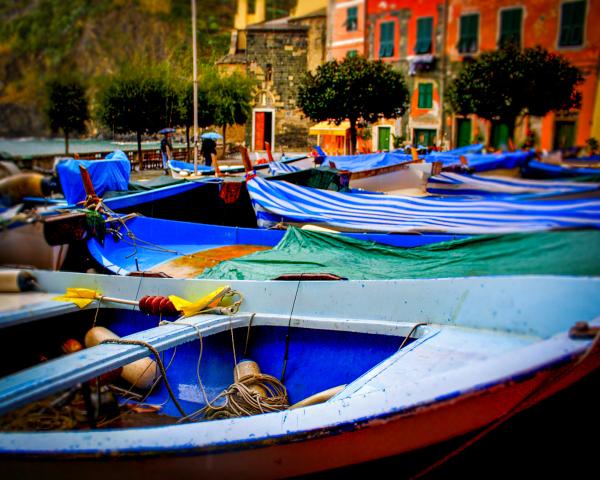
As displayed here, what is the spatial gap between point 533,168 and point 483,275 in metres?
0.58

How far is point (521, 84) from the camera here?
2.45 m

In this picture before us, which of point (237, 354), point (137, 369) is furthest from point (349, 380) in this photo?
point (137, 369)

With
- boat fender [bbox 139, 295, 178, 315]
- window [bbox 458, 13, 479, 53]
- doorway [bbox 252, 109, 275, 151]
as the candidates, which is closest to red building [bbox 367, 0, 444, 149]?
window [bbox 458, 13, 479, 53]

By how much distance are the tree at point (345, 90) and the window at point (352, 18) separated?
379 centimetres

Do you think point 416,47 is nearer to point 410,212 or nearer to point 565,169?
point 410,212

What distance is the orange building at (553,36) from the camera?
1.86 meters

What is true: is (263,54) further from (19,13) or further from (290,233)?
(19,13)

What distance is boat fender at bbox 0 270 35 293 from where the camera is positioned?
9.68ft

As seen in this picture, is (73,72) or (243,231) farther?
(243,231)

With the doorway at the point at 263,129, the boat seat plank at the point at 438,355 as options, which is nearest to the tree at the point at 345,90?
the doorway at the point at 263,129

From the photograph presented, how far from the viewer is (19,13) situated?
7.50 feet

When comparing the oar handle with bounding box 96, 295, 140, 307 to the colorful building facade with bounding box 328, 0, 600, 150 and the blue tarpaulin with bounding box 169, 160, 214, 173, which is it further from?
the blue tarpaulin with bounding box 169, 160, 214, 173

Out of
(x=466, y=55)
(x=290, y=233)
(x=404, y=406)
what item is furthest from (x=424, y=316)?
(x=290, y=233)

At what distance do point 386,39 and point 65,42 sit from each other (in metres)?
2.03
